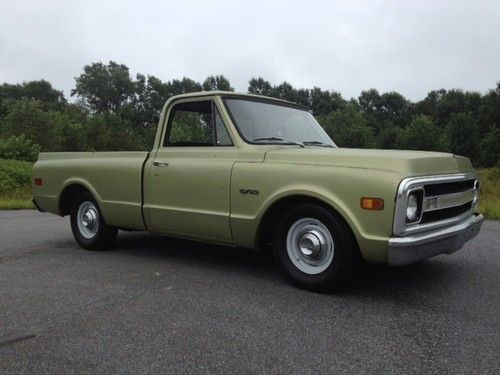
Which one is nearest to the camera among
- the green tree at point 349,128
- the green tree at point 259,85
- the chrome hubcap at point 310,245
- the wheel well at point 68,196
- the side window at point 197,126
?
the chrome hubcap at point 310,245

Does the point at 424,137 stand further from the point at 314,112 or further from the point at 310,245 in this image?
the point at 310,245

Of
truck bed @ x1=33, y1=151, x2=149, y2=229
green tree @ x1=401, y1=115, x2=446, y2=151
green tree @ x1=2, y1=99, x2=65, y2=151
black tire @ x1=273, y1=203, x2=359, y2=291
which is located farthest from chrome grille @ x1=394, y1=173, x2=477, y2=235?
green tree @ x1=401, y1=115, x2=446, y2=151

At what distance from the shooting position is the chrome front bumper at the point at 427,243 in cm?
366

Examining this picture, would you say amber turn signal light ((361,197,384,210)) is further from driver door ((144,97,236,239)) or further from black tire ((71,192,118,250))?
black tire ((71,192,118,250))

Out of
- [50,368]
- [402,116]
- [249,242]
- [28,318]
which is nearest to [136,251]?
[249,242]

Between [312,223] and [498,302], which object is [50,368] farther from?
[498,302]

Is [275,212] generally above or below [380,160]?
below

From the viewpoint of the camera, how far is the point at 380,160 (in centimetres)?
387

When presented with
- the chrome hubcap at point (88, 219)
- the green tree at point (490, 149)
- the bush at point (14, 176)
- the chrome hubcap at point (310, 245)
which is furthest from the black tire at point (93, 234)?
the green tree at point (490, 149)

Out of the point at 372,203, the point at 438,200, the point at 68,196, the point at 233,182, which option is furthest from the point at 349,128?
the point at 372,203

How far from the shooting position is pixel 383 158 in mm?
3873

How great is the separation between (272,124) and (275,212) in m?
1.09

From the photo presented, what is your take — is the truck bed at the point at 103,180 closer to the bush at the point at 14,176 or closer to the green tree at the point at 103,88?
the bush at the point at 14,176

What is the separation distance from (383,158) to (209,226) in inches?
69.9
